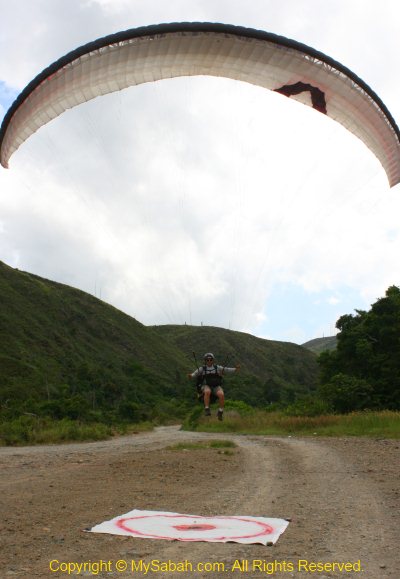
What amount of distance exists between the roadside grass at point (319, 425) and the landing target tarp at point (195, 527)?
14469 mm

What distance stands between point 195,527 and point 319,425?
19957mm

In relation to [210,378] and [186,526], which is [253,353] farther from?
[186,526]

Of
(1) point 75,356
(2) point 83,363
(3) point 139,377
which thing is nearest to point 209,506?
(2) point 83,363

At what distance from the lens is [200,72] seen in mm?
12273

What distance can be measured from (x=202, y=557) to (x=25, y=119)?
10.4 metres

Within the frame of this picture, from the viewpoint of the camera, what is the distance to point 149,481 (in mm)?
9406

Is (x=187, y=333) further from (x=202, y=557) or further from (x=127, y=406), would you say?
(x=202, y=557)

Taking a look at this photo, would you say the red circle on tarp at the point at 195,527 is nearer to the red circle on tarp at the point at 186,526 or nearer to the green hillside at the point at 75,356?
the red circle on tarp at the point at 186,526

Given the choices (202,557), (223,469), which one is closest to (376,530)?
(202,557)

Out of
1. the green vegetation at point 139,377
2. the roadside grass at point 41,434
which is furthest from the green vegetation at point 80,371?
the green vegetation at point 139,377

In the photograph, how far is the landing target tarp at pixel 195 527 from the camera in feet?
17.1

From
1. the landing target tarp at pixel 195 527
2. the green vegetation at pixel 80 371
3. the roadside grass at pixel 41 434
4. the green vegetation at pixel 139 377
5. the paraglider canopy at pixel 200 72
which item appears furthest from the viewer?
the green vegetation at pixel 80 371

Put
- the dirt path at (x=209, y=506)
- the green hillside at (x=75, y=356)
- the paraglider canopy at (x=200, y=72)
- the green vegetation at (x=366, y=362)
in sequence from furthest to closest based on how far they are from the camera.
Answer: the green hillside at (x=75, y=356) < the green vegetation at (x=366, y=362) < the paraglider canopy at (x=200, y=72) < the dirt path at (x=209, y=506)

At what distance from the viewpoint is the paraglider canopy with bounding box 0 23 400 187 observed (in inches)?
432
